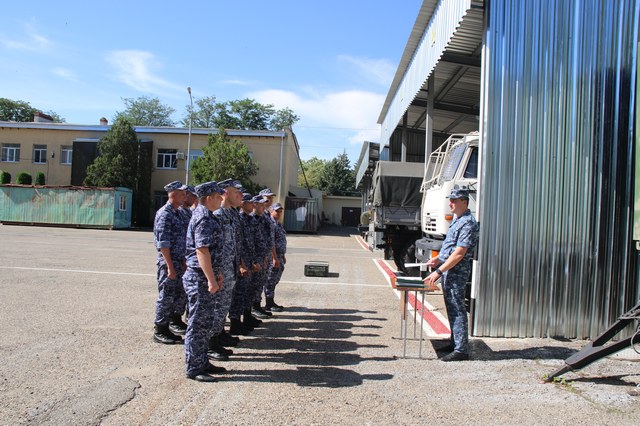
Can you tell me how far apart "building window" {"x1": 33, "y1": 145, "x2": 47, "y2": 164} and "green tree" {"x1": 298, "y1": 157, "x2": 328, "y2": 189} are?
40.5 meters

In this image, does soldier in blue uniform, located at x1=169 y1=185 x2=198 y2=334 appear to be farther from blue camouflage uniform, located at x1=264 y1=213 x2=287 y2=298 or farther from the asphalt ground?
blue camouflage uniform, located at x1=264 y1=213 x2=287 y2=298

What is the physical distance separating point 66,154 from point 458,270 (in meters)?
36.5

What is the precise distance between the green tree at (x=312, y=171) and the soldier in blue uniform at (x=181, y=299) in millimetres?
65021

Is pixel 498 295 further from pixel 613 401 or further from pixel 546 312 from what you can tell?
pixel 613 401

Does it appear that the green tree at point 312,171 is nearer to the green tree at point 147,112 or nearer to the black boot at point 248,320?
the green tree at point 147,112

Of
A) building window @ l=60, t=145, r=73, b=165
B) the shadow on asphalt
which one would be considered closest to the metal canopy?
the shadow on asphalt

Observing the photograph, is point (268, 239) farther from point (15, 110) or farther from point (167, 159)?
point (15, 110)

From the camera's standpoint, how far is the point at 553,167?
6059 mm

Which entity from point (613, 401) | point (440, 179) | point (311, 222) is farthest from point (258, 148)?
point (613, 401)

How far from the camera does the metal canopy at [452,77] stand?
798 centimetres

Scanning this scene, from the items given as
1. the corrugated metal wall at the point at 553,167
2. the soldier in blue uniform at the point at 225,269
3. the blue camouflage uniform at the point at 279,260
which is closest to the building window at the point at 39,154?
the blue camouflage uniform at the point at 279,260

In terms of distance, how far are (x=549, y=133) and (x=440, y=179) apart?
3.18 m

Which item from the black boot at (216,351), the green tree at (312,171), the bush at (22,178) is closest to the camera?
the black boot at (216,351)

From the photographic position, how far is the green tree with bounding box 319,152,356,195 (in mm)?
67125
